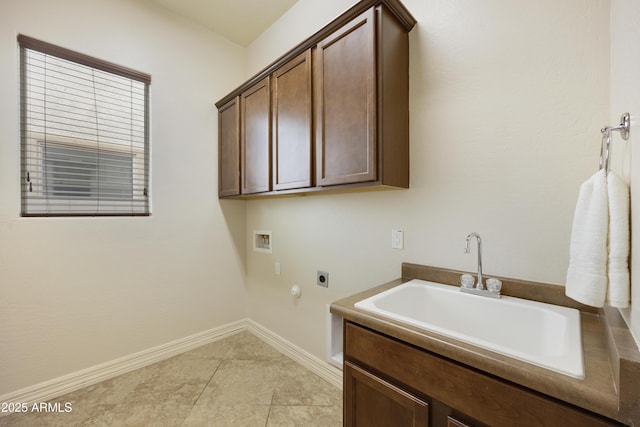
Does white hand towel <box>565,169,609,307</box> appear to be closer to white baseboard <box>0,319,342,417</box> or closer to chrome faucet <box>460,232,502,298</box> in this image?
chrome faucet <box>460,232,502,298</box>

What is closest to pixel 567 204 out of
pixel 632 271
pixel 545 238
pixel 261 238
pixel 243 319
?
pixel 545 238

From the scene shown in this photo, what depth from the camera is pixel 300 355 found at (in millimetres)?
2123

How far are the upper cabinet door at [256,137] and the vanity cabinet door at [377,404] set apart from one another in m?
1.36

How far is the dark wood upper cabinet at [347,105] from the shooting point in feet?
4.23

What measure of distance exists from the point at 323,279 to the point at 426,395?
1198 millimetres

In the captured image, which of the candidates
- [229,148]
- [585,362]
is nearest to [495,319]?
[585,362]

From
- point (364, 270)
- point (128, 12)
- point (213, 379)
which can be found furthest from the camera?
point (128, 12)

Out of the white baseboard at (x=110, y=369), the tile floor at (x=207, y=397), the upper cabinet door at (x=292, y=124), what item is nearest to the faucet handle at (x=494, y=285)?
the upper cabinet door at (x=292, y=124)

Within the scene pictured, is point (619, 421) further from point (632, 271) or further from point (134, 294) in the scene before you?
point (134, 294)

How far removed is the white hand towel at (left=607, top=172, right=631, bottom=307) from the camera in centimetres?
70

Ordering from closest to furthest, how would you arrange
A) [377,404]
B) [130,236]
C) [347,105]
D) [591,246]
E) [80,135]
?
[591,246] → [377,404] → [347,105] → [80,135] → [130,236]

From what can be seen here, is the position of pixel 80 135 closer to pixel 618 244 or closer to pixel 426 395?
pixel 426 395

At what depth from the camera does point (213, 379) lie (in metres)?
1.91

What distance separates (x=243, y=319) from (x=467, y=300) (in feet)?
7.39
